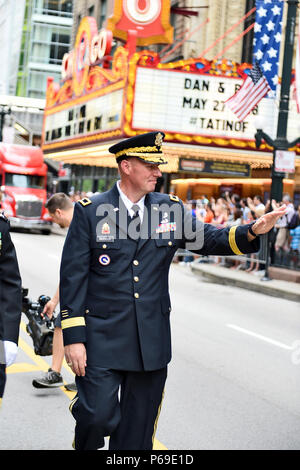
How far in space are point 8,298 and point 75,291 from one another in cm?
43

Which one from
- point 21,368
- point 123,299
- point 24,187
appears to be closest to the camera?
point 123,299

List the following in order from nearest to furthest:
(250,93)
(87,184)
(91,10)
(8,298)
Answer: (8,298)
(250,93)
(87,184)
(91,10)

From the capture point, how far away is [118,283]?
11.7ft

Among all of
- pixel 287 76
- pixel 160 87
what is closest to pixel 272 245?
pixel 287 76

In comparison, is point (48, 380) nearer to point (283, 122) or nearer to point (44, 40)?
point (283, 122)

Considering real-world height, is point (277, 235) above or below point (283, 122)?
below

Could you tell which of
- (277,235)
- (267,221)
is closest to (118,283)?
(267,221)

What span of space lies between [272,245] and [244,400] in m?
10.7

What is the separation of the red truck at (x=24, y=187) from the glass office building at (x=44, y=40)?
42.3 meters

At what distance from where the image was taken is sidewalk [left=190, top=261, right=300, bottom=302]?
46.8 feet

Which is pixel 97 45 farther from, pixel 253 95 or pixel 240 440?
pixel 240 440

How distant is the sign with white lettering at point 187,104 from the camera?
24.0m

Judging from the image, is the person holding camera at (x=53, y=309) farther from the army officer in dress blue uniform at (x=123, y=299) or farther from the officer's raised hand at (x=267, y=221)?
the officer's raised hand at (x=267, y=221)

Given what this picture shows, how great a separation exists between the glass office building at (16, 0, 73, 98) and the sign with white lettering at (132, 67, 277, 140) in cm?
5046
